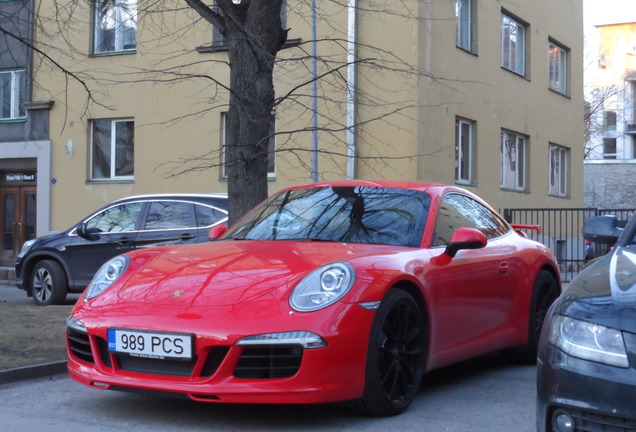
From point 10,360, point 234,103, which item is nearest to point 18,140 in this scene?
point 234,103

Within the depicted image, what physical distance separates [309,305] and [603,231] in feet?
5.47

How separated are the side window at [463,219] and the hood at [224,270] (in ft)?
2.42

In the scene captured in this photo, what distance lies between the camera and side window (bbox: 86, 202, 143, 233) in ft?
43.8

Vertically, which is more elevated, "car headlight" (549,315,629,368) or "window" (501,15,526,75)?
"window" (501,15,526,75)

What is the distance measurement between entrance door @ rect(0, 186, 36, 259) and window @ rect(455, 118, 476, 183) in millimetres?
10621

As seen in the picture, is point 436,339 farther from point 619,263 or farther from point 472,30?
point 472,30

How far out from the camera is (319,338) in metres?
4.94

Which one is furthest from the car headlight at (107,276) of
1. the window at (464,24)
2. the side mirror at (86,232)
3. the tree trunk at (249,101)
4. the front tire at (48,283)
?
the window at (464,24)

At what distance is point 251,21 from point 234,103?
84 cm

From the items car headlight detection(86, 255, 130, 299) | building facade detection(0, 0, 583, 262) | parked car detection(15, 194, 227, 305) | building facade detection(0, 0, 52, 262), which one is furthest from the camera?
building facade detection(0, 0, 52, 262)

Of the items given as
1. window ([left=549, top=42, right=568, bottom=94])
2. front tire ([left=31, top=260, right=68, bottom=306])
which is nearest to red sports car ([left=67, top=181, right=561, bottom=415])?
front tire ([left=31, top=260, right=68, bottom=306])

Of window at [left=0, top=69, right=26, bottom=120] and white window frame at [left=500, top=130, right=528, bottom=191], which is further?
white window frame at [left=500, top=130, right=528, bottom=191]

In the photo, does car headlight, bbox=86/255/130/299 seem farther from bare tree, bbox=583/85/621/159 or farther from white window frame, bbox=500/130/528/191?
bare tree, bbox=583/85/621/159

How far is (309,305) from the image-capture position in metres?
5.06
